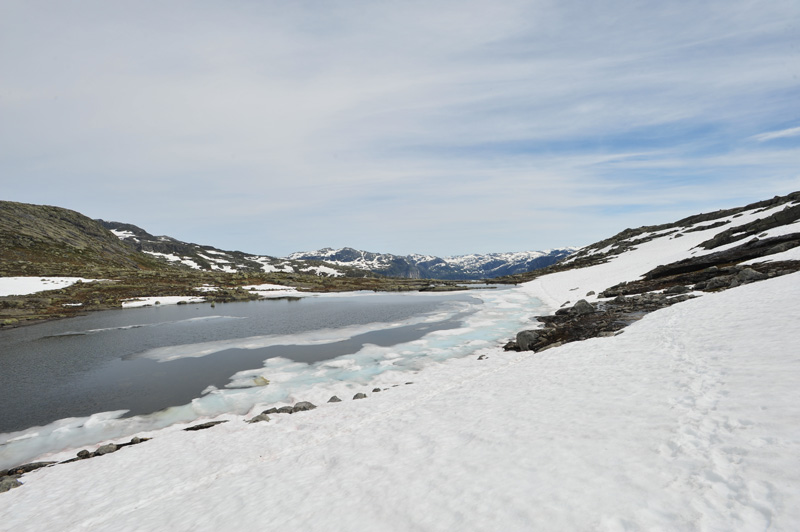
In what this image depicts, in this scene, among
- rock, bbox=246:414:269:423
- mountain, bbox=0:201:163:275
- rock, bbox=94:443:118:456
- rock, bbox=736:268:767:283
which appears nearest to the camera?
rock, bbox=94:443:118:456

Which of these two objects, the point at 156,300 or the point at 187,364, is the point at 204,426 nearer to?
the point at 187,364

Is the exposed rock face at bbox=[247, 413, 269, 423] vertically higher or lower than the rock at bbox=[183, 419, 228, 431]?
higher

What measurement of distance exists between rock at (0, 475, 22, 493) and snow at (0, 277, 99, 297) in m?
62.3

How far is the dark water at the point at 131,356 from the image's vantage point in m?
18.9

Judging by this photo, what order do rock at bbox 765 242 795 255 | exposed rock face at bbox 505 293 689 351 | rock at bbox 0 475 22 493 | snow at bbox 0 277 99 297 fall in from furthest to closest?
snow at bbox 0 277 99 297
rock at bbox 765 242 795 255
exposed rock face at bbox 505 293 689 351
rock at bbox 0 475 22 493

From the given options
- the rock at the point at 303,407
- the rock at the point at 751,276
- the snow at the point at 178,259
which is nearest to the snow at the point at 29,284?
the rock at the point at 303,407

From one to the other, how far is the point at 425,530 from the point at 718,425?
7.02 meters

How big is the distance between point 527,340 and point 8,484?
27812 mm

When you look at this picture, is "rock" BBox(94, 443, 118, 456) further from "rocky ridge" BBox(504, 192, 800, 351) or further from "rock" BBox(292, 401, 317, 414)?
"rocky ridge" BBox(504, 192, 800, 351)

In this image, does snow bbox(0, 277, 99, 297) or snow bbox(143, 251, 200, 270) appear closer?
snow bbox(0, 277, 99, 297)

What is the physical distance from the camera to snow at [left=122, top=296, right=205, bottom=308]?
59.1 metres

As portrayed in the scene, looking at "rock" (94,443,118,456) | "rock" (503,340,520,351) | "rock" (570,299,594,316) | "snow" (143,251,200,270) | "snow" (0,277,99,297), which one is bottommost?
"rock" (94,443,118,456)

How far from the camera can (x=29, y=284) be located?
58375 mm

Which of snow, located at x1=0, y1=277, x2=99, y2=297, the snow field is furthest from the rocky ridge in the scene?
snow, located at x1=0, y1=277, x2=99, y2=297
